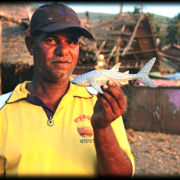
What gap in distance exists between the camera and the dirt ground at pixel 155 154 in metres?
5.78

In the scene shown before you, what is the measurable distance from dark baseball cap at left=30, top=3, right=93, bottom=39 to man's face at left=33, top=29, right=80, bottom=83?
0.19ft

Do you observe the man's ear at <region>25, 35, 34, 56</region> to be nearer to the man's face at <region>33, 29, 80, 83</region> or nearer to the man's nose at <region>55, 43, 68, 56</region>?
the man's face at <region>33, 29, 80, 83</region>

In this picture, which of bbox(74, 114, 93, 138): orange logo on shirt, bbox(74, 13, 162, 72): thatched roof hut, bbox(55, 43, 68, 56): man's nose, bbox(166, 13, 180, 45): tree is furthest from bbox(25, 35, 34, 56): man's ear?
bbox(166, 13, 180, 45): tree

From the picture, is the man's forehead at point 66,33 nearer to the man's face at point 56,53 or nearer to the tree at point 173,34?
the man's face at point 56,53

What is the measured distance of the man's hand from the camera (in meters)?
1.70

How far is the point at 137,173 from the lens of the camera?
5.75m

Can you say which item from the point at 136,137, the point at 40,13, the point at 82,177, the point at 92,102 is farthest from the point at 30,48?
the point at 136,137

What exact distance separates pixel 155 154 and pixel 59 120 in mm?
5451

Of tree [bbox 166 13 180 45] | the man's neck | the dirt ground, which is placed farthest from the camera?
tree [bbox 166 13 180 45]

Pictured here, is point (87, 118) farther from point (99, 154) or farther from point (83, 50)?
point (83, 50)

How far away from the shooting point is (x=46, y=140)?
1949 millimetres

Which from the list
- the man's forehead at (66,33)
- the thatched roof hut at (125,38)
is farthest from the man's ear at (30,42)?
the thatched roof hut at (125,38)

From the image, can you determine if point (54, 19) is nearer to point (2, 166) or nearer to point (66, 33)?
point (66, 33)

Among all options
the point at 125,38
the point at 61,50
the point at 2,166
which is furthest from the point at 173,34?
the point at 2,166
